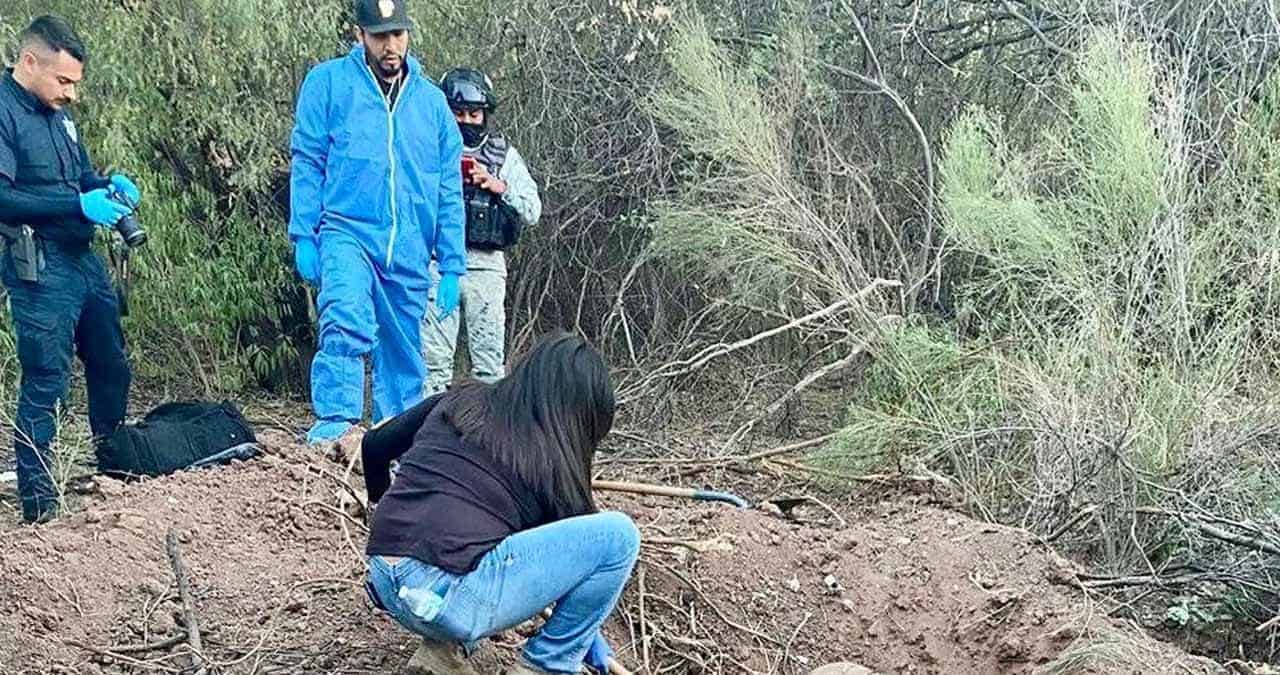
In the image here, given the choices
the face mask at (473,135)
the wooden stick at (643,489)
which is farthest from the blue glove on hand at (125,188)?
the wooden stick at (643,489)

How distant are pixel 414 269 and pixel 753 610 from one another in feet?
7.22

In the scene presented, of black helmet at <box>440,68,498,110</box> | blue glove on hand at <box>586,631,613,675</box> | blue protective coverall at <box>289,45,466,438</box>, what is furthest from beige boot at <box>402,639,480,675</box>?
black helmet at <box>440,68,498,110</box>

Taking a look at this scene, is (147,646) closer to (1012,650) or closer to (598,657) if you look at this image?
(598,657)

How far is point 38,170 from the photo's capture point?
18.0 feet

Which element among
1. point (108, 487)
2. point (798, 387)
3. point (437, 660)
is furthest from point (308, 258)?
point (437, 660)

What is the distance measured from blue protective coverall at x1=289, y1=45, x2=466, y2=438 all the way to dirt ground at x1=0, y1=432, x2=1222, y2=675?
2.22 ft

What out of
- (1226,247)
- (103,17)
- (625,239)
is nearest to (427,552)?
(1226,247)

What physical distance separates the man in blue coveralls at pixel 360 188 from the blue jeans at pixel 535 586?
2244 millimetres

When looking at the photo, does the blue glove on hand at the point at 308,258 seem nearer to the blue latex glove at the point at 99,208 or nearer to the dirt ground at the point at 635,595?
the blue latex glove at the point at 99,208

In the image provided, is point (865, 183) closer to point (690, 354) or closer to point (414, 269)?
point (690, 354)

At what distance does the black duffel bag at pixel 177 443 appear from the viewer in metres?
5.92

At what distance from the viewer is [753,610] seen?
16.2 feet

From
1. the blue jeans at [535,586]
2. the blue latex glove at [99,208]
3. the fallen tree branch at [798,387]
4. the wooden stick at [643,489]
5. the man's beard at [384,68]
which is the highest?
the man's beard at [384,68]

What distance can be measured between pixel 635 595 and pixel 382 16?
2.64 metres
